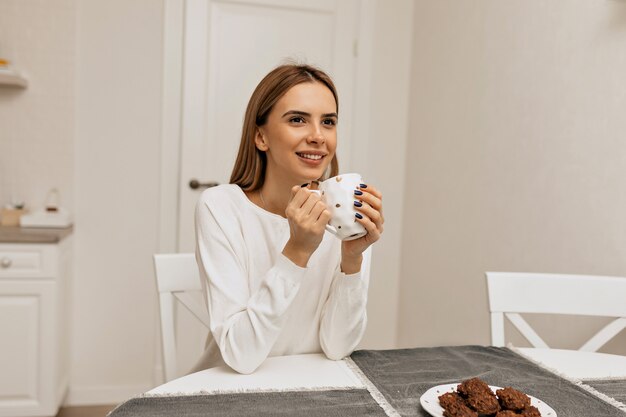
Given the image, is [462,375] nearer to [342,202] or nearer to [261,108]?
[342,202]

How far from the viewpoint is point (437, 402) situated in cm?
91

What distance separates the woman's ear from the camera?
144cm

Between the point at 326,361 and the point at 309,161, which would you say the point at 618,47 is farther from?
the point at 326,361

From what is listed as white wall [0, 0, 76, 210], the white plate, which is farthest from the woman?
white wall [0, 0, 76, 210]

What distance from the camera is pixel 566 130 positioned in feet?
6.50

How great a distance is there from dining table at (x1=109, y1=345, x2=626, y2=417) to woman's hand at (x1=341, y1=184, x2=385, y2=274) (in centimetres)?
18

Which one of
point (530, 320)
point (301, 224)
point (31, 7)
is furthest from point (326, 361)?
point (31, 7)

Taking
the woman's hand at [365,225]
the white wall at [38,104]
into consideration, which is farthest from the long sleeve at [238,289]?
the white wall at [38,104]

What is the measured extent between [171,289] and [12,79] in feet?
5.65

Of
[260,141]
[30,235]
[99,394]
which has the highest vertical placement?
[260,141]

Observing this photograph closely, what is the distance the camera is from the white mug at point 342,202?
1091 mm

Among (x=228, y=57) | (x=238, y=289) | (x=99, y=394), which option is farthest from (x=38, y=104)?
(x=238, y=289)

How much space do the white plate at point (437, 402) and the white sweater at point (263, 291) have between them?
253 mm

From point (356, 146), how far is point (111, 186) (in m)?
1.29
